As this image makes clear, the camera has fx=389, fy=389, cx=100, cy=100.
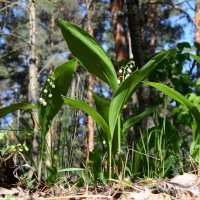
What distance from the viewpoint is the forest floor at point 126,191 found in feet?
4.45

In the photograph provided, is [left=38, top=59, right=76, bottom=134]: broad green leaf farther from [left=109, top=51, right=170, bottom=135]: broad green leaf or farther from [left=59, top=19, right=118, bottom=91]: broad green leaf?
[left=109, top=51, right=170, bottom=135]: broad green leaf

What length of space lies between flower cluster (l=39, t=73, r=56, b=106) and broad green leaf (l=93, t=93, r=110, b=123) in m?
Result: 0.22

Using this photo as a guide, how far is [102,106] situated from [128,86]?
227 millimetres

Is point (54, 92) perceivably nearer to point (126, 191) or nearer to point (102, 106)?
point (102, 106)

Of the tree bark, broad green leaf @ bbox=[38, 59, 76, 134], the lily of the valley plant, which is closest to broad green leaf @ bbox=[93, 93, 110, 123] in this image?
the lily of the valley plant

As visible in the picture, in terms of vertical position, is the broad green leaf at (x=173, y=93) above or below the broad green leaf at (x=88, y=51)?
below

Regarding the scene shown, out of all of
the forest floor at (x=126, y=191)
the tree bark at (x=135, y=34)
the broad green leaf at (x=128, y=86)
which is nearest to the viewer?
the forest floor at (x=126, y=191)

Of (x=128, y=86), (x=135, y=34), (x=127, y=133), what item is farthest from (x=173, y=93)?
(x=135, y=34)

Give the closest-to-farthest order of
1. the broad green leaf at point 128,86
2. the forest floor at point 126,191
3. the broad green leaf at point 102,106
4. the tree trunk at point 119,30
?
the forest floor at point 126,191
the broad green leaf at point 128,86
the broad green leaf at point 102,106
the tree trunk at point 119,30

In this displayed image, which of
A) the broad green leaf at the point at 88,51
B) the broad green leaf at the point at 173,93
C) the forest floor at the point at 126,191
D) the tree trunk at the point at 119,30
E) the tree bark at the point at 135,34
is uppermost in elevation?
the tree trunk at the point at 119,30

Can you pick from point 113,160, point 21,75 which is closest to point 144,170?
point 113,160

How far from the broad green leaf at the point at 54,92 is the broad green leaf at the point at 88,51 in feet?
0.56

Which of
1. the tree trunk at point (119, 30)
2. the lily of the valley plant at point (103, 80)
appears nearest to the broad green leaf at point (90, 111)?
the lily of the valley plant at point (103, 80)

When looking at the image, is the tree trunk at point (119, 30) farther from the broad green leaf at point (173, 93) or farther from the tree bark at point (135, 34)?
the broad green leaf at point (173, 93)
